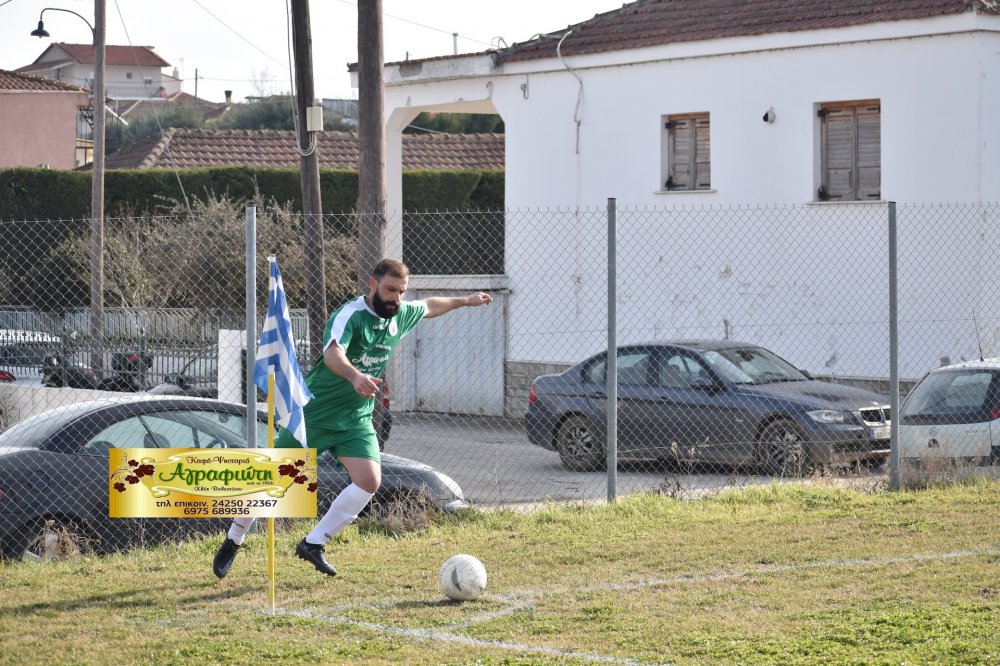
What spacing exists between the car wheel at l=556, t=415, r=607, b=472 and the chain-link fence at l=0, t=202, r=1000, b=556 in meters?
0.02

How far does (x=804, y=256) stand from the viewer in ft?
64.0

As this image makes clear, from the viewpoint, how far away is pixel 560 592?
807 centimetres

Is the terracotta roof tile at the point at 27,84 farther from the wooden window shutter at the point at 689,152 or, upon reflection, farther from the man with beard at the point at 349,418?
the man with beard at the point at 349,418

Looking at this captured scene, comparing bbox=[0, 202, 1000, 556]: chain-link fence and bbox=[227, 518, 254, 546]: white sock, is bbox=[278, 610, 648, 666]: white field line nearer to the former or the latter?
bbox=[227, 518, 254, 546]: white sock

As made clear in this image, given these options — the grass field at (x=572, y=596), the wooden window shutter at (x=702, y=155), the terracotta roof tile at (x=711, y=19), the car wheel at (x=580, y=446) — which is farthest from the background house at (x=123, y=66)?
the grass field at (x=572, y=596)

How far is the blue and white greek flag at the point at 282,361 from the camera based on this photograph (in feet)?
26.3

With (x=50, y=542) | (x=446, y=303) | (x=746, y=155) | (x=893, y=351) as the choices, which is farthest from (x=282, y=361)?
(x=746, y=155)

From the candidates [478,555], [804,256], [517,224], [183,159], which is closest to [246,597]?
[478,555]

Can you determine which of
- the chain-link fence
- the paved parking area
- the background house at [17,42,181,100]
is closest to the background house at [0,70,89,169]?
the chain-link fence

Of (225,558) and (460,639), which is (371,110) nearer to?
(225,558)

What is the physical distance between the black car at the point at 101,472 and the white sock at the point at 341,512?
190cm

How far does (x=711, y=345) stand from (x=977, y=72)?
17.1 ft

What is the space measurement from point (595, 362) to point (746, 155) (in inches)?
212

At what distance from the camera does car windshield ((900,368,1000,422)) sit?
13.4m
